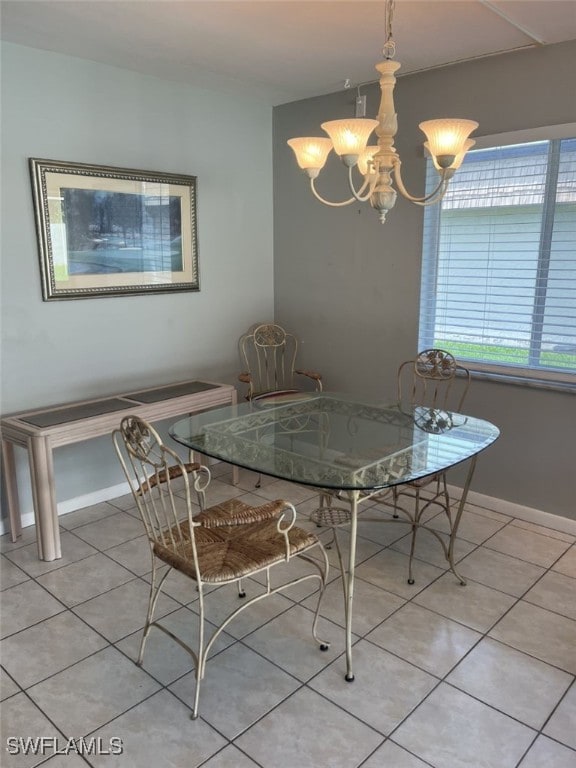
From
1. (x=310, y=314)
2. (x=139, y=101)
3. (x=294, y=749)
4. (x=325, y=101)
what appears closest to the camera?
(x=294, y=749)

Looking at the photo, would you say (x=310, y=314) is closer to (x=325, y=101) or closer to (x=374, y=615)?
(x=325, y=101)

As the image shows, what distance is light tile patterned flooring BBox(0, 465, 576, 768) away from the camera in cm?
175

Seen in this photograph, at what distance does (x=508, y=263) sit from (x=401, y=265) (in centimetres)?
66

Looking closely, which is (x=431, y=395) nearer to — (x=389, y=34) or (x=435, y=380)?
(x=435, y=380)

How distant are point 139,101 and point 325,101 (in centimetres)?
120

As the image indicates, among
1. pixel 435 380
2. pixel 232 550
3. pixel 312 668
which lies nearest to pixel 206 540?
pixel 232 550

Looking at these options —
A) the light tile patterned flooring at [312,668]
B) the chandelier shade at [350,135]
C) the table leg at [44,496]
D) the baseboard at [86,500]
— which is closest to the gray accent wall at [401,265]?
the light tile patterned flooring at [312,668]

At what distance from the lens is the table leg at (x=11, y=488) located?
9.57 ft

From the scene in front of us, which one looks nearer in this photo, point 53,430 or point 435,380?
point 53,430

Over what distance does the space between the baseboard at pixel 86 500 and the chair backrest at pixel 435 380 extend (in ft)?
5.91

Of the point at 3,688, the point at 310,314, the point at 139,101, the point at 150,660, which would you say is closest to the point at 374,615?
the point at 150,660

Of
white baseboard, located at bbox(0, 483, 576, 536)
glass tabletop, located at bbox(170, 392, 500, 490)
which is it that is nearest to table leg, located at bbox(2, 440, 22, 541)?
Result: white baseboard, located at bbox(0, 483, 576, 536)

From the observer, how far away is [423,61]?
3070mm

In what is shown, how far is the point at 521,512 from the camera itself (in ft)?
10.7
